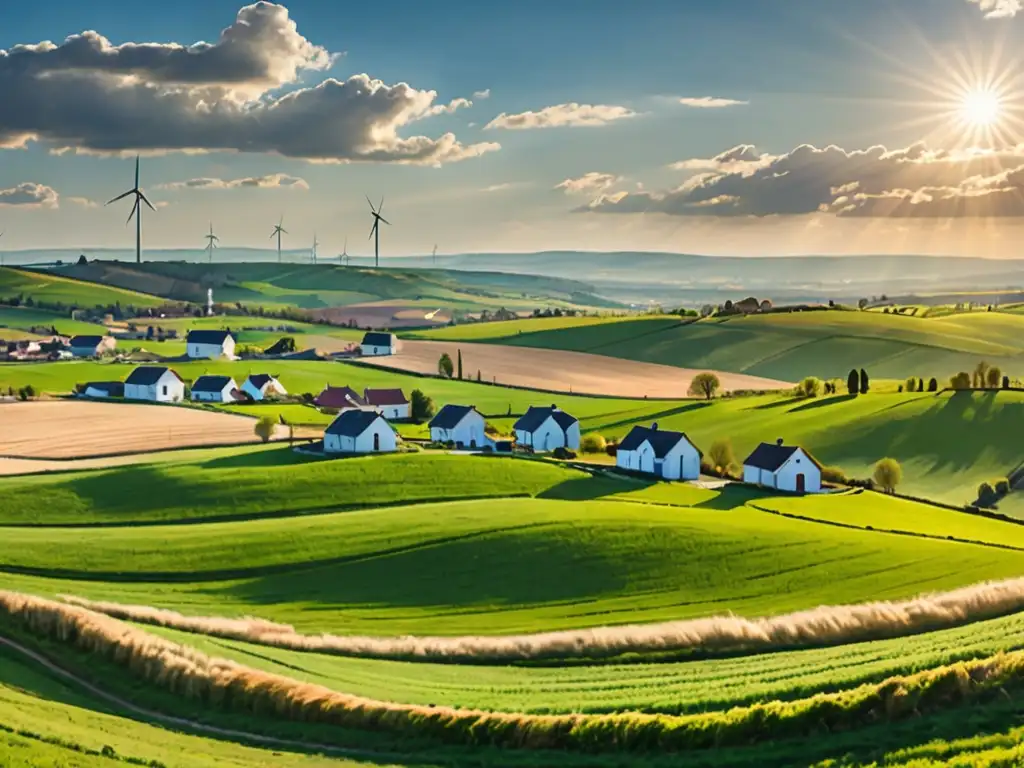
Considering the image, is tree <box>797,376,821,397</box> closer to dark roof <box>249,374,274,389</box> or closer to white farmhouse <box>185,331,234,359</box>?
dark roof <box>249,374,274,389</box>

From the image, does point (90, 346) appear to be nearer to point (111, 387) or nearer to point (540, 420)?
point (111, 387)

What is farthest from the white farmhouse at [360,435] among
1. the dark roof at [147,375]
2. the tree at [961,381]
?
the tree at [961,381]

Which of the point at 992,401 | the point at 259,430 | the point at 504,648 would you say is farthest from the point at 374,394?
the point at 504,648

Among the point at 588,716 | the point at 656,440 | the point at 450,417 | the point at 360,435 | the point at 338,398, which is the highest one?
the point at 338,398

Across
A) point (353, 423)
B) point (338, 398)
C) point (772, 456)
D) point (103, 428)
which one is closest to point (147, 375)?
point (338, 398)

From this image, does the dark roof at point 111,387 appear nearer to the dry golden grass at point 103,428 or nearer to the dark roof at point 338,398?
the dry golden grass at point 103,428

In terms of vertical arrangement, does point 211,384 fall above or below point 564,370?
below

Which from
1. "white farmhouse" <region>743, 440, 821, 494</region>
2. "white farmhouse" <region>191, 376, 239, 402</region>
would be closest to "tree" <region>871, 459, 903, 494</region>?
"white farmhouse" <region>743, 440, 821, 494</region>
